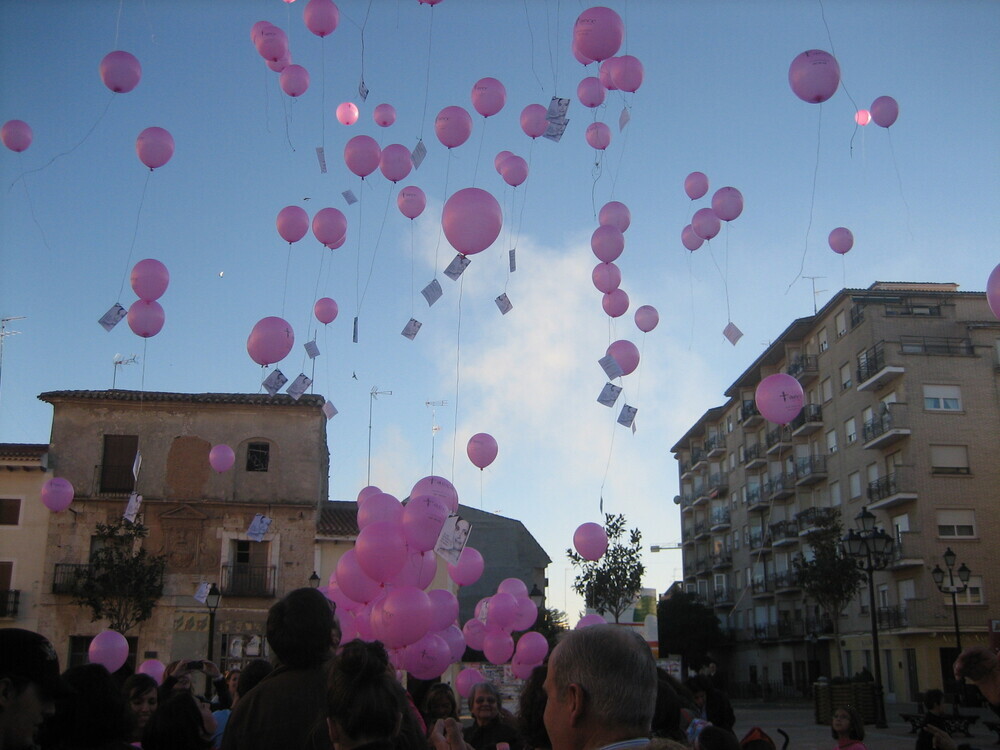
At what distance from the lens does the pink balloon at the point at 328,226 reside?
11.1 metres

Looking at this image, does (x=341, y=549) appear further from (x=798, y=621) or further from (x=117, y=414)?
(x=798, y=621)

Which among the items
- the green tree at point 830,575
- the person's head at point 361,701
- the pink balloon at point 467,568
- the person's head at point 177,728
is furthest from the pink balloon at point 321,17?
the green tree at point 830,575

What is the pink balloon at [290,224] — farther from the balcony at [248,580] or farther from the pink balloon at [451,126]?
the balcony at [248,580]

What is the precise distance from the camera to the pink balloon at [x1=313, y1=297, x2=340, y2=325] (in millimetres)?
12484

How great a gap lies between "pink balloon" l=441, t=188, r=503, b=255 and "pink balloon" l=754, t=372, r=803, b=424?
4092 mm

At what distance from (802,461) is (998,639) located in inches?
1589

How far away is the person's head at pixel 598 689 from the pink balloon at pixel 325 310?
10.6 meters

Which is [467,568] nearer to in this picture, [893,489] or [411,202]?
[411,202]

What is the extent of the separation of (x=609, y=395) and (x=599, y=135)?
11.0 feet

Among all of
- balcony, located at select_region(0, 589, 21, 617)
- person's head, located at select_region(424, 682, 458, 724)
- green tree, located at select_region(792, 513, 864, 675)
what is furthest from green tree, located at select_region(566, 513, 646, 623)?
person's head, located at select_region(424, 682, 458, 724)

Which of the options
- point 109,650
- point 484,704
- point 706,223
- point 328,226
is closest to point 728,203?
point 706,223

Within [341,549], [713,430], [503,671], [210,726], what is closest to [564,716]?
[210,726]

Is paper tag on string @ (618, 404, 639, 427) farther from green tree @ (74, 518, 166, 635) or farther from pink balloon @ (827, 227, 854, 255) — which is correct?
green tree @ (74, 518, 166, 635)

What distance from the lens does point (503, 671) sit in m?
26.8
